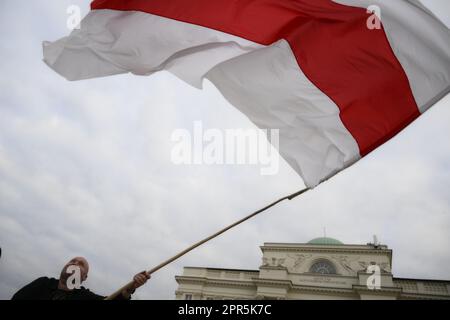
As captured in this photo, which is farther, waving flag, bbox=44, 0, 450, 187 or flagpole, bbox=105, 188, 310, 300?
waving flag, bbox=44, 0, 450, 187

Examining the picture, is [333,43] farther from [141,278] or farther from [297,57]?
[141,278]

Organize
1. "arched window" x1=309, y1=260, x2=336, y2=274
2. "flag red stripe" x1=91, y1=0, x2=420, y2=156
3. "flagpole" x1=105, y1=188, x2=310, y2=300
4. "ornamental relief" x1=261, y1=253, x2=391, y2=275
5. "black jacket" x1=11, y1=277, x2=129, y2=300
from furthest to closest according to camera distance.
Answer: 1. "arched window" x1=309, y1=260, x2=336, y2=274
2. "ornamental relief" x1=261, y1=253, x2=391, y2=275
3. "flag red stripe" x1=91, y1=0, x2=420, y2=156
4. "black jacket" x1=11, y1=277, x2=129, y2=300
5. "flagpole" x1=105, y1=188, x2=310, y2=300

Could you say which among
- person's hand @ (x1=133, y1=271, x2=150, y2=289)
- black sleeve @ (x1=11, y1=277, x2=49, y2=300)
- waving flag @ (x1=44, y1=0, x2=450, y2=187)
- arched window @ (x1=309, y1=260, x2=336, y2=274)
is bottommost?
black sleeve @ (x1=11, y1=277, x2=49, y2=300)

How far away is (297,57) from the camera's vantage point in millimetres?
3926

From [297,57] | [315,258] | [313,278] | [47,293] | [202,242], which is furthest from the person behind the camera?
[315,258]

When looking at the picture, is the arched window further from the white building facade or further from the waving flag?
the waving flag

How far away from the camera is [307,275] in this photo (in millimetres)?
25703

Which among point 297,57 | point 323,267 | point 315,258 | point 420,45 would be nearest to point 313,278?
point 323,267

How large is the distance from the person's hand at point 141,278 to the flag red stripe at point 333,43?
9.38 feet

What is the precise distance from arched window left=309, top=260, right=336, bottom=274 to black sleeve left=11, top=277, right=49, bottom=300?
86.6 feet

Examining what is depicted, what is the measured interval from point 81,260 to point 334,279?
982 inches

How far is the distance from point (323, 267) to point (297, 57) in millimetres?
26386

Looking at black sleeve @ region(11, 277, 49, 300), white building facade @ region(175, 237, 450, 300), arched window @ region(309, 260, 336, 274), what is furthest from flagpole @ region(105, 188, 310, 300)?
arched window @ region(309, 260, 336, 274)

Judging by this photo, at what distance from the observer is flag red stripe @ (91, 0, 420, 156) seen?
378 centimetres
